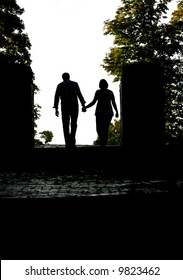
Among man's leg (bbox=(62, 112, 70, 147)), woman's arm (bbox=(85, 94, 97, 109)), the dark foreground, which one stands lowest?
the dark foreground

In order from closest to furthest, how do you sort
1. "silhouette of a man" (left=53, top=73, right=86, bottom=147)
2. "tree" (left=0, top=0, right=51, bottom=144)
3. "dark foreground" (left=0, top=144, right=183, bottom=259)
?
"dark foreground" (left=0, top=144, right=183, bottom=259)
"silhouette of a man" (left=53, top=73, right=86, bottom=147)
"tree" (left=0, top=0, right=51, bottom=144)

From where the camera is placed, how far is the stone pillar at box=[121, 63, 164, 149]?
1166cm

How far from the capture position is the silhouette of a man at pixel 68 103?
11.3 metres

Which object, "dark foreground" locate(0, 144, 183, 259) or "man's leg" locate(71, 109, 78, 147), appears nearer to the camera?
"dark foreground" locate(0, 144, 183, 259)

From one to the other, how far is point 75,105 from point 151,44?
57.8ft

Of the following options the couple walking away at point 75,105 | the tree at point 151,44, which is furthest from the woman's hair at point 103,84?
the tree at point 151,44

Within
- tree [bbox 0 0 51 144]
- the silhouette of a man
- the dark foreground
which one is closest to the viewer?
the dark foreground

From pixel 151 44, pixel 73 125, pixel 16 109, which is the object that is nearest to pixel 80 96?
pixel 73 125

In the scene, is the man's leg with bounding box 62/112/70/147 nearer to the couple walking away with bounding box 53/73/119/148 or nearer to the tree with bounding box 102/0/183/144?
the couple walking away with bounding box 53/73/119/148

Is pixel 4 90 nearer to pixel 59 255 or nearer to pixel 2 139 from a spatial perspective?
pixel 2 139

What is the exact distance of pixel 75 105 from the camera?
11320mm

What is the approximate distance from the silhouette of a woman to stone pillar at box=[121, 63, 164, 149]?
575 mm

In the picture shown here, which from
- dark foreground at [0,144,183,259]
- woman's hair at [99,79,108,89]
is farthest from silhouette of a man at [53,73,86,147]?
dark foreground at [0,144,183,259]
